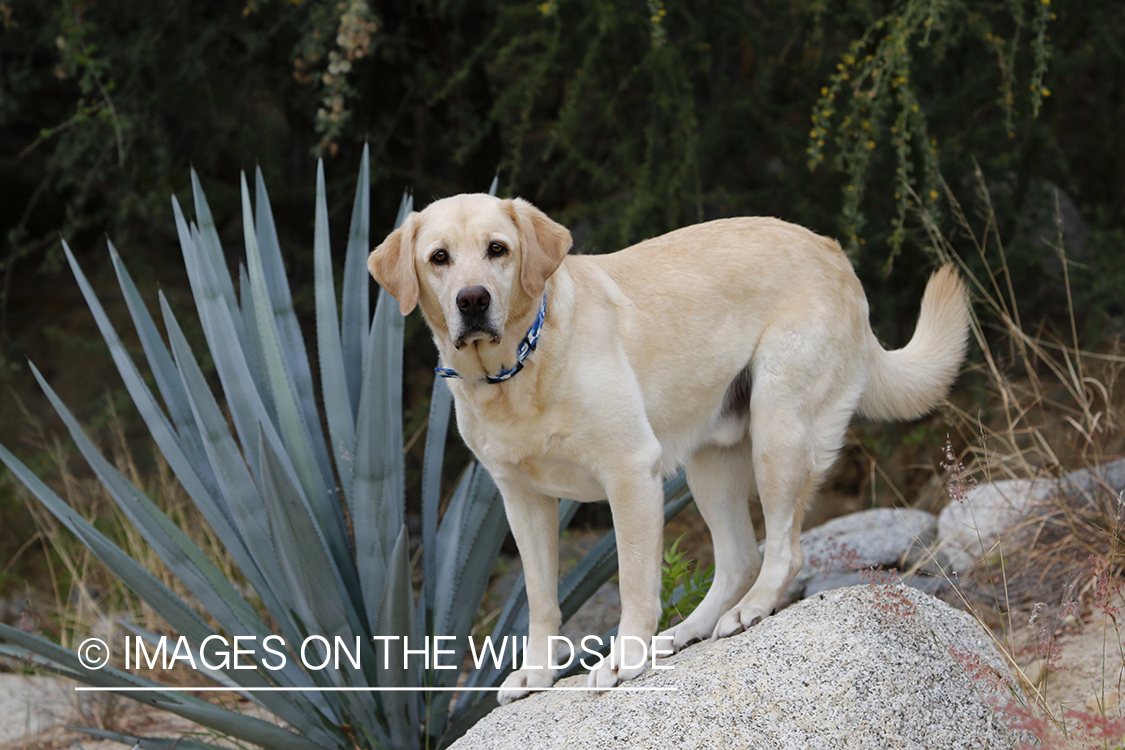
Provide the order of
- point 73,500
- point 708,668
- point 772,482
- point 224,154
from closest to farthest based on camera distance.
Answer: point 708,668, point 772,482, point 73,500, point 224,154

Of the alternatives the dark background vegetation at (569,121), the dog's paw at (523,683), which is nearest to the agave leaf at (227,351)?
the dog's paw at (523,683)

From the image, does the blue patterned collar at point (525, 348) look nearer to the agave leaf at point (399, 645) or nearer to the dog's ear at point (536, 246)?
the dog's ear at point (536, 246)

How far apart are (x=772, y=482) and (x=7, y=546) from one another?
18.9 feet

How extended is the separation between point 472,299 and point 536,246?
0.22 meters

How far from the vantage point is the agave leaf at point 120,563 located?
9.25 ft

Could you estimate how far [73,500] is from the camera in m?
5.16

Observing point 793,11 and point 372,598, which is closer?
point 372,598

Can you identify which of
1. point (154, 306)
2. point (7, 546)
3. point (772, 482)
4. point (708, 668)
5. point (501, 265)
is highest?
point (501, 265)

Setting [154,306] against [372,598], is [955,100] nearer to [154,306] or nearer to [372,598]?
[372,598]

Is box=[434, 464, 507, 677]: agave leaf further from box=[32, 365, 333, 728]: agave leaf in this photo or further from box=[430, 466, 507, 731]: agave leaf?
box=[32, 365, 333, 728]: agave leaf

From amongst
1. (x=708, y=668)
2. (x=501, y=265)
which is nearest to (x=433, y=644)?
(x=708, y=668)

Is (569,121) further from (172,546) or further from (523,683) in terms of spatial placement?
(523,683)

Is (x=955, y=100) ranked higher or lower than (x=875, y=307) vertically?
higher

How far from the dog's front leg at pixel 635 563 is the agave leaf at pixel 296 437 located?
0.98 m
